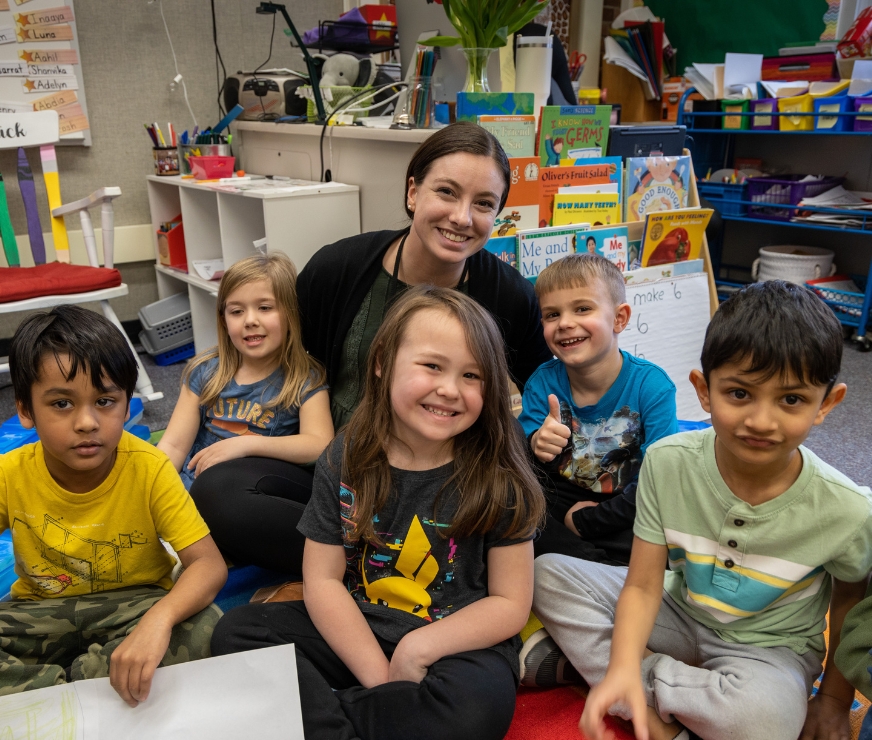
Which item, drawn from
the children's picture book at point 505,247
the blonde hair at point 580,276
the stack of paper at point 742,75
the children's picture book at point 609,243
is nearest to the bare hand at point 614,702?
the blonde hair at point 580,276

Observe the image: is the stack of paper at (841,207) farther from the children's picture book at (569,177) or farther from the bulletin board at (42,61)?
the bulletin board at (42,61)

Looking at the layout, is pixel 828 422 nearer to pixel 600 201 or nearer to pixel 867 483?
pixel 867 483

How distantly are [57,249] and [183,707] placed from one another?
1852 millimetres

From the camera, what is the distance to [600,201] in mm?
1928

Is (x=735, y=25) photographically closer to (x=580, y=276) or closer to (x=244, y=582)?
(x=580, y=276)

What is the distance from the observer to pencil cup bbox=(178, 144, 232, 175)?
8.08 ft

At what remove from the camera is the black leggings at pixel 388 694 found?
0.88 metres

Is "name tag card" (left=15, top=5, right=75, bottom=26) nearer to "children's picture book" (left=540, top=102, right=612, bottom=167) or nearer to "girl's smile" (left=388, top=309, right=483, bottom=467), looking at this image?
"children's picture book" (left=540, top=102, right=612, bottom=167)

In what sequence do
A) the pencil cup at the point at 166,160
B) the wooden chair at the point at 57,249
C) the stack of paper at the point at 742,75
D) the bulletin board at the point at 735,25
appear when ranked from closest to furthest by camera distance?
the wooden chair at the point at 57,249 < the pencil cup at the point at 166,160 < the stack of paper at the point at 742,75 < the bulletin board at the point at 735,25

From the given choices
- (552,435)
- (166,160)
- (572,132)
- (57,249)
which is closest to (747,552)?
(552,435)

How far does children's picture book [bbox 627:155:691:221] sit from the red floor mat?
1354mm

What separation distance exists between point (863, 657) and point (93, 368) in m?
0.99

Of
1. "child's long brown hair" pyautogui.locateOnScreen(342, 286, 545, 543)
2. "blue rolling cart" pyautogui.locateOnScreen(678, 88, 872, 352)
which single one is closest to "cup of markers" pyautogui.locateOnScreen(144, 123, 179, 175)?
"blue rolling cart" pyautogui.locateOnScreen(678, 88, 872, 352)

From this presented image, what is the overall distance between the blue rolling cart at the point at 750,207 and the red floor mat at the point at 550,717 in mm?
1992
